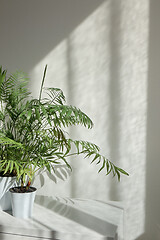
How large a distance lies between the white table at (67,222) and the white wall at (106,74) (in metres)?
0.22

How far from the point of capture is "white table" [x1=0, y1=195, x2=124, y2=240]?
1.28 meters

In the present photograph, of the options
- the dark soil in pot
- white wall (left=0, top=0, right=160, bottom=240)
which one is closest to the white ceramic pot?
the dark soil in pot

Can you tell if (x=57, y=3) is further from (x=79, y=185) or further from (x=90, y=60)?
(x=79, y=185)

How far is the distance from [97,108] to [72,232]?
788mm

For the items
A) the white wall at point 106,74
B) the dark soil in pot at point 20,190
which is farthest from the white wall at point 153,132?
the dark soil in pot at point 20,190

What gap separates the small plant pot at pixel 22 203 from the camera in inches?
55.7

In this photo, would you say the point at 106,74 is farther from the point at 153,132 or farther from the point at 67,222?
the point at 67,222

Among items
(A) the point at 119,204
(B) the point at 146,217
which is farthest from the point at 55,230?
(B) the point at 146,217

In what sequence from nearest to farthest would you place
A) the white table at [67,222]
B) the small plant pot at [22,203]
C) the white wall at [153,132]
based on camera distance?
1. the white table at [67,222]
2. the small plant pot at [22,203]
3. the white wall at [153,132]

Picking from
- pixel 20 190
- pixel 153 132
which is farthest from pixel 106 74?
pixel 20 190

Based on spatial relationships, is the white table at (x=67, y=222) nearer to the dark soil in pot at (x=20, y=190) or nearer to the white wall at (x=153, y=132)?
the dark soil in pot at (x=20, y=190)

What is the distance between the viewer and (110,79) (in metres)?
1.78

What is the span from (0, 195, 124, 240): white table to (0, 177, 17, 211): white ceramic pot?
0.16ft

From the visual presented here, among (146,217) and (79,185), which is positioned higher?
(79,185)
